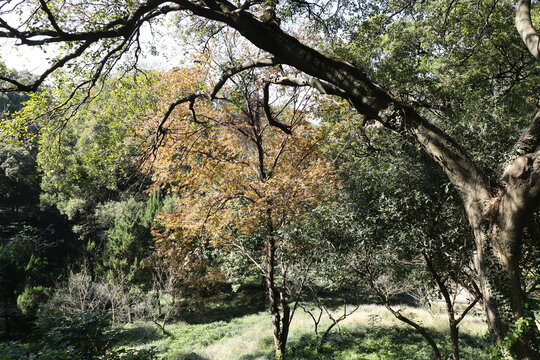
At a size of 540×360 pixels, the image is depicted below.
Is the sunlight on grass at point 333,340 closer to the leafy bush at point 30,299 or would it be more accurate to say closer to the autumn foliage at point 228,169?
the autumn foliage at point 228,169

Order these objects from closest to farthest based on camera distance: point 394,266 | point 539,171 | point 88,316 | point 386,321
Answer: point 539,171 < point 88,316 < point 394,266 < point 386,321

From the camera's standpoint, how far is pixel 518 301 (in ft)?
10.6

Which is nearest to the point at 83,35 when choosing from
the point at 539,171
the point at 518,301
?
the point at 539,171

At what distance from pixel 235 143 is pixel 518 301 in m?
8.28

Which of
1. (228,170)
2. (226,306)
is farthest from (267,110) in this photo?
Answer: (226,306)

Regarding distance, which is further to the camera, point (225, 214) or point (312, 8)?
point (225, 214)

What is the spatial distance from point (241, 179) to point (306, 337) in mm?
6658

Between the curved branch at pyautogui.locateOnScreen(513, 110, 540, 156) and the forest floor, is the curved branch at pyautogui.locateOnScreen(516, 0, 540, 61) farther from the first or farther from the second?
the forest floor

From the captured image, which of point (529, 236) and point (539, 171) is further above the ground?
point (539, 171)

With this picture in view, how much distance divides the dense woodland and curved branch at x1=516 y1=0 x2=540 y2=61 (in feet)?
0.10

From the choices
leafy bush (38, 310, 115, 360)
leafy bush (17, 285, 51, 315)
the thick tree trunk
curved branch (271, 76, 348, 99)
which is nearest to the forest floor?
leafy bush (38, 310, 115, 360)

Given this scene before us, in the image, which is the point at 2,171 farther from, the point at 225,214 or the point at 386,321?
the point at 386,321

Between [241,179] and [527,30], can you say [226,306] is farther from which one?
[527,30]

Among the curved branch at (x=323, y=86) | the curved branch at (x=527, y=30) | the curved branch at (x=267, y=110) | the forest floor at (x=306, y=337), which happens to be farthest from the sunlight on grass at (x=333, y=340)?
the curved branch at (x=323, y=86)
